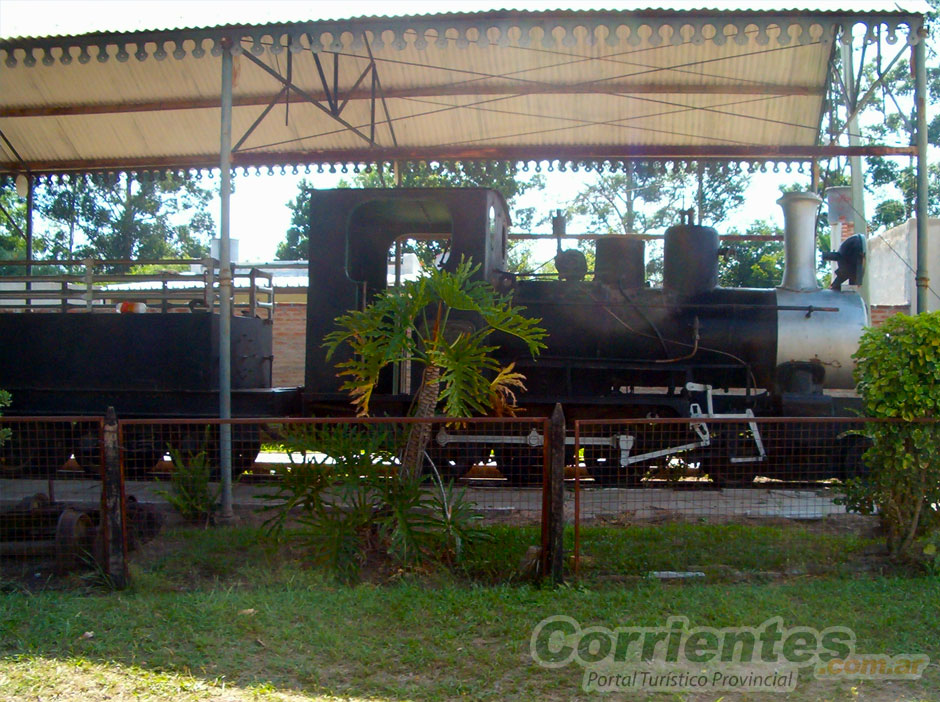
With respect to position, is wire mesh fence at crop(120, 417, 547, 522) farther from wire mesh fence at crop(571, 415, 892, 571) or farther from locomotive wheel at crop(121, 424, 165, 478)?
wire mesh fence at crop(571, 415, 892, 571)

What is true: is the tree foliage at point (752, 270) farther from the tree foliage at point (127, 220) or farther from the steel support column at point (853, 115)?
the tree foliage at point (127, 220)

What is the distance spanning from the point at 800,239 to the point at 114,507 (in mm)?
6353

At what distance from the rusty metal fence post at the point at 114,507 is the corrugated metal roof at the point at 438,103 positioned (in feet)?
14.8

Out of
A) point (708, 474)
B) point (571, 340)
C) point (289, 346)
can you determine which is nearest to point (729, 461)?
point (708, 474)

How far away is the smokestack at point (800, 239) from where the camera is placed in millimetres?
7543

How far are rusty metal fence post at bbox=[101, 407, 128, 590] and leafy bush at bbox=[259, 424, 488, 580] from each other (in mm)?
823

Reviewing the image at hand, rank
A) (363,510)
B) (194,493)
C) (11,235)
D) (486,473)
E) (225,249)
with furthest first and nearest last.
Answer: (11,235), (486,473), (225,249), (194,493), (363,510)

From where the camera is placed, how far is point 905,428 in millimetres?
4809

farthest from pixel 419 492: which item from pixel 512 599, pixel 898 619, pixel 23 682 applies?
pixel 898 619

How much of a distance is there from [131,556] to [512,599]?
250 centimetres

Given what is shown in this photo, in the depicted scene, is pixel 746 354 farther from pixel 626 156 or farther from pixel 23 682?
pixel 23 682

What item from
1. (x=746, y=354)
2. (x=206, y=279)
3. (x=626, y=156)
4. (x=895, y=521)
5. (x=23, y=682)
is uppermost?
(x=626, y=156)

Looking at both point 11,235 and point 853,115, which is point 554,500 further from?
point 11,235

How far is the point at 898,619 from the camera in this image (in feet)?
13.1
